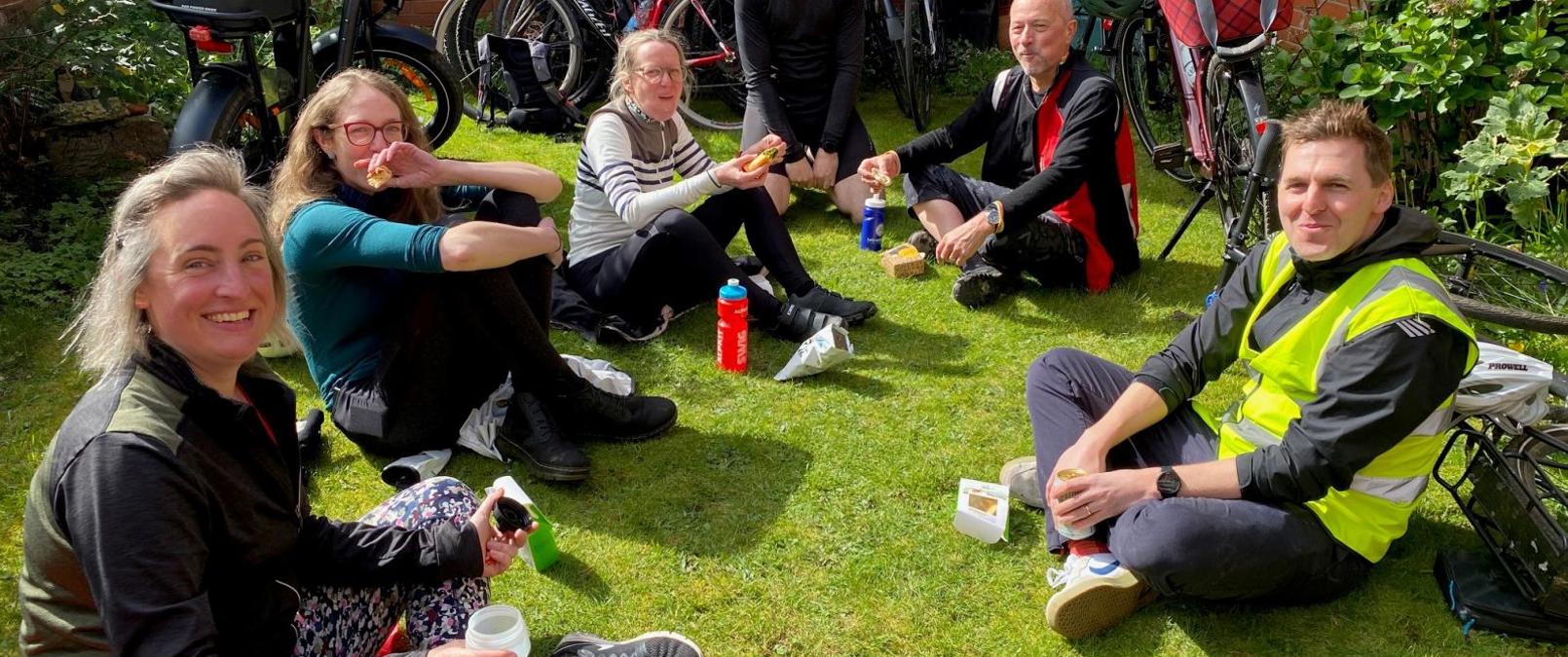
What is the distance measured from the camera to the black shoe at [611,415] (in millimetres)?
3377

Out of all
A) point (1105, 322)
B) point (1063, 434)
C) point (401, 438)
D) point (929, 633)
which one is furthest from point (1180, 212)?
point (401, 438)

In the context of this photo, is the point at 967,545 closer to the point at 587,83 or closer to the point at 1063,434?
the point at 1063,434

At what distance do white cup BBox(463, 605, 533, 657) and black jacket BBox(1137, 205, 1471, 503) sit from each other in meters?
Answer: 1.58

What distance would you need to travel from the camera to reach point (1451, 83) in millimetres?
4219

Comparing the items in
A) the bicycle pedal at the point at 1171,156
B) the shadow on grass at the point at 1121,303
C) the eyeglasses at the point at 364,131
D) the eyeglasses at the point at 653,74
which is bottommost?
the shadow on grass at the point at 1121,303

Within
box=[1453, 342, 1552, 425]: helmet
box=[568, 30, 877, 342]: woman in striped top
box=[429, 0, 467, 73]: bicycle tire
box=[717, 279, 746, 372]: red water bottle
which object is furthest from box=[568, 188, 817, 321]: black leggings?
box=[429, 0, 467, 73]: bicycle tire

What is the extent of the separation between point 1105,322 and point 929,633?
82.0 inches

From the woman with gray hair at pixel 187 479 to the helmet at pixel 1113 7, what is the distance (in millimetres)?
4865

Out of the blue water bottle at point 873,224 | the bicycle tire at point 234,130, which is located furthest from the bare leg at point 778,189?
the bicycle tire at point 234,130

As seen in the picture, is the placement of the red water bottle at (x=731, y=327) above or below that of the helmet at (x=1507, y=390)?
below

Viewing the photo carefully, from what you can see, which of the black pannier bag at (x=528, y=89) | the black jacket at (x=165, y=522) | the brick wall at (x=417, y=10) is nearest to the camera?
the black jacket at (x=165, y=522)

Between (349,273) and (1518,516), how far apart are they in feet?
9.75

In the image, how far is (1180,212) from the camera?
555 cm

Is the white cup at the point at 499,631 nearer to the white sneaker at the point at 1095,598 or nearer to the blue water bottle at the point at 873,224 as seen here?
the white sneaker at the point at 1095,598
